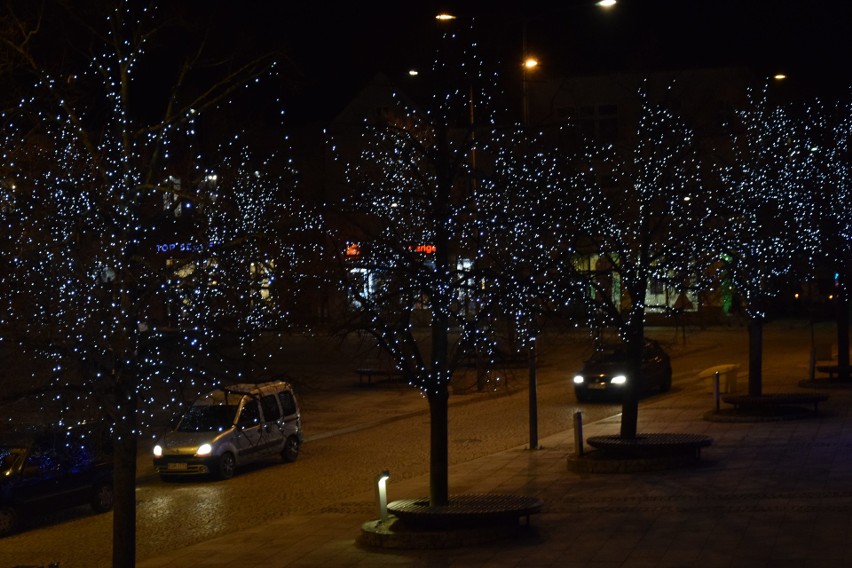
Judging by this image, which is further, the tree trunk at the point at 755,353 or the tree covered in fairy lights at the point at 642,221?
the tree trunk at the point at 755,353

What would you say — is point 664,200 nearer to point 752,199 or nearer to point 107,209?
point 752,199

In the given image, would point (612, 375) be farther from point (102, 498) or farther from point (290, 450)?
point (102, 498)

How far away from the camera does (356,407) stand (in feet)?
106

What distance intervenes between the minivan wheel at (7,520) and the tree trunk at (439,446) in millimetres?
7026

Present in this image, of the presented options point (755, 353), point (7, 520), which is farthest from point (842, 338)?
point (7, 520)

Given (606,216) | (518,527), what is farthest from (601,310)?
(518,527)

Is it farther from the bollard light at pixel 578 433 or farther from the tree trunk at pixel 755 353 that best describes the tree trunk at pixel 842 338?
the bollard light at pixel 578 433

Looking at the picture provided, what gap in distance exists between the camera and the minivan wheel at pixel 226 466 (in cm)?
2159

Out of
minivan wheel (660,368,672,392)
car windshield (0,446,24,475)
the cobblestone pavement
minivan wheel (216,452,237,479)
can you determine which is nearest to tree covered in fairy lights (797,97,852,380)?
the cobblestone pavement

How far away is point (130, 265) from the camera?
11.2 metres

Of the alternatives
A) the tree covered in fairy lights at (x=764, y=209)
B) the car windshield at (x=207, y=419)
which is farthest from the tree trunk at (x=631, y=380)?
the car windshield at (x=207, y=419)

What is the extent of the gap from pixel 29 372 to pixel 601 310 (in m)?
9.50

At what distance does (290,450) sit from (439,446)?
10066mm

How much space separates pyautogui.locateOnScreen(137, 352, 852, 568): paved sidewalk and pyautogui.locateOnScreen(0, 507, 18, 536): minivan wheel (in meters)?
3.69
